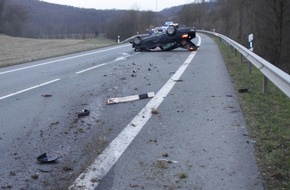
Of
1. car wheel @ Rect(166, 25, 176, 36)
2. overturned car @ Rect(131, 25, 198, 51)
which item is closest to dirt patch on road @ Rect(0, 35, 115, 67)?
overturned car @ Rect(131, 25, 198, 51)

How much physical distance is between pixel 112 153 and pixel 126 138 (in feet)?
2.25

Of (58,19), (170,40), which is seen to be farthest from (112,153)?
(58,19)

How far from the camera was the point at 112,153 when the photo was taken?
515 cm

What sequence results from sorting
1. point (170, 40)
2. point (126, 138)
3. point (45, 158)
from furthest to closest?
1. point (170, 40)
2. point (126, 138)
3. point (45, 158)

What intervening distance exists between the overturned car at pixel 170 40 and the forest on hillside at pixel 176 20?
9548 mm

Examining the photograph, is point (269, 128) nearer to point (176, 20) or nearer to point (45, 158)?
point (45, 158)

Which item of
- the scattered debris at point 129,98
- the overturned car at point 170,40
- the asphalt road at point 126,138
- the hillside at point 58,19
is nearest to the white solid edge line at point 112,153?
the asphalt road at point 126,138

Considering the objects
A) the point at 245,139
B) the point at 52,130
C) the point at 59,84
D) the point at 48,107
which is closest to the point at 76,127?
the point at 52,130

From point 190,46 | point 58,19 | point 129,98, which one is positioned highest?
point 58,19

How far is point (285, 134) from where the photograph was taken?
18.9 ft

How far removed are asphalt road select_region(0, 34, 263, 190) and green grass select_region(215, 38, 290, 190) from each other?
0.15m

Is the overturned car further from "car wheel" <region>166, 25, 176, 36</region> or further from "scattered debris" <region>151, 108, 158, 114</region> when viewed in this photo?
"scattered debris" <region>151, 108, 158, 114</region>

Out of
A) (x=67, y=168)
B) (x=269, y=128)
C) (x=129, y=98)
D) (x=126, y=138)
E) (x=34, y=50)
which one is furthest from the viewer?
(x=34, y=50)

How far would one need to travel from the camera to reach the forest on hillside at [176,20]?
3105cm
